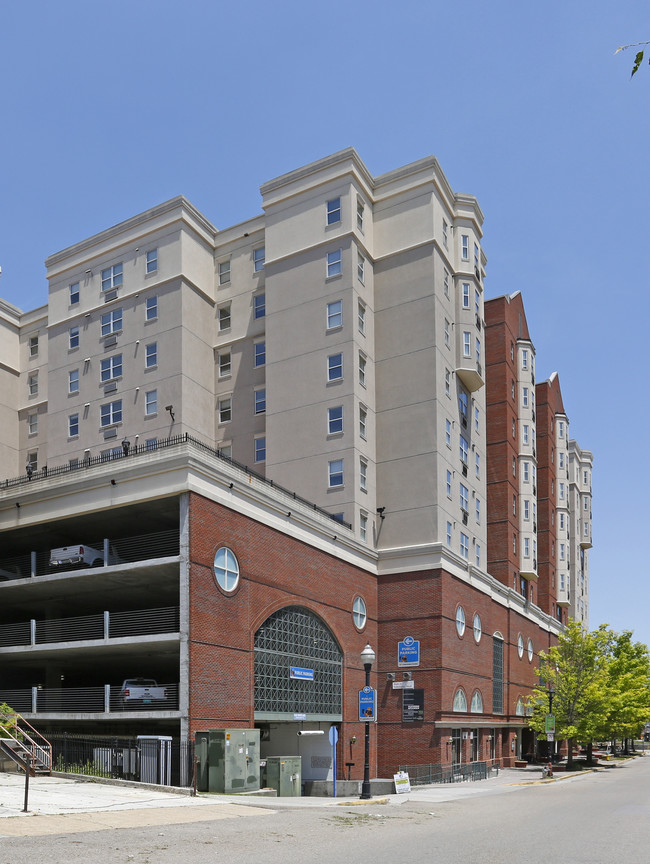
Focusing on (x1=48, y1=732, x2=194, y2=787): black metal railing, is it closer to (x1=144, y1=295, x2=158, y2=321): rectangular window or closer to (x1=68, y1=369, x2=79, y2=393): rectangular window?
(x1=144, y1=295, x2=158, y2=321): rectangular window

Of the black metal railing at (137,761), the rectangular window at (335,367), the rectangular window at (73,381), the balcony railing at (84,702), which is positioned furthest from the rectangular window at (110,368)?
the black metal railing at (137,761)

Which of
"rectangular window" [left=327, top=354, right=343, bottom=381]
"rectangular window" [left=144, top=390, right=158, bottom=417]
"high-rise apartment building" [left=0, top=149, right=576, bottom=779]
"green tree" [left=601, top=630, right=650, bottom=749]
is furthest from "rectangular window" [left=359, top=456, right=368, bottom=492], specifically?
"green tree" [left=601, top=630, right=650, bottom=749]

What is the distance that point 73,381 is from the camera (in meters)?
59.2

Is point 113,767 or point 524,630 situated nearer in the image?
point 113,767

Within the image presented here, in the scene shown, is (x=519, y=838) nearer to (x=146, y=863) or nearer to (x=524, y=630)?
(x=146, y=863)

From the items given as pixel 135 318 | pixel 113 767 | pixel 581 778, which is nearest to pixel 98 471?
pixel 113 767

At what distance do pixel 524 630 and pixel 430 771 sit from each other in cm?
2586

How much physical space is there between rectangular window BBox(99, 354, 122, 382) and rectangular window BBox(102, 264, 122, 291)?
15.3ft

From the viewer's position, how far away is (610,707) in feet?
210

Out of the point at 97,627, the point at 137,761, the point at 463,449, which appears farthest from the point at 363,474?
the point at 137,761

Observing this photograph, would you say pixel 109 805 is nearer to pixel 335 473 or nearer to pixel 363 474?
pixel 335 473

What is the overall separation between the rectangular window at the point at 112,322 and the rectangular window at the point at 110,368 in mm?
1701

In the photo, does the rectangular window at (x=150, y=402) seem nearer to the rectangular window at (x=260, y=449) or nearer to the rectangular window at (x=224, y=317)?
the rectangular window at (x=224, y=317)

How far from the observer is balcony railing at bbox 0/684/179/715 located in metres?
34.9
